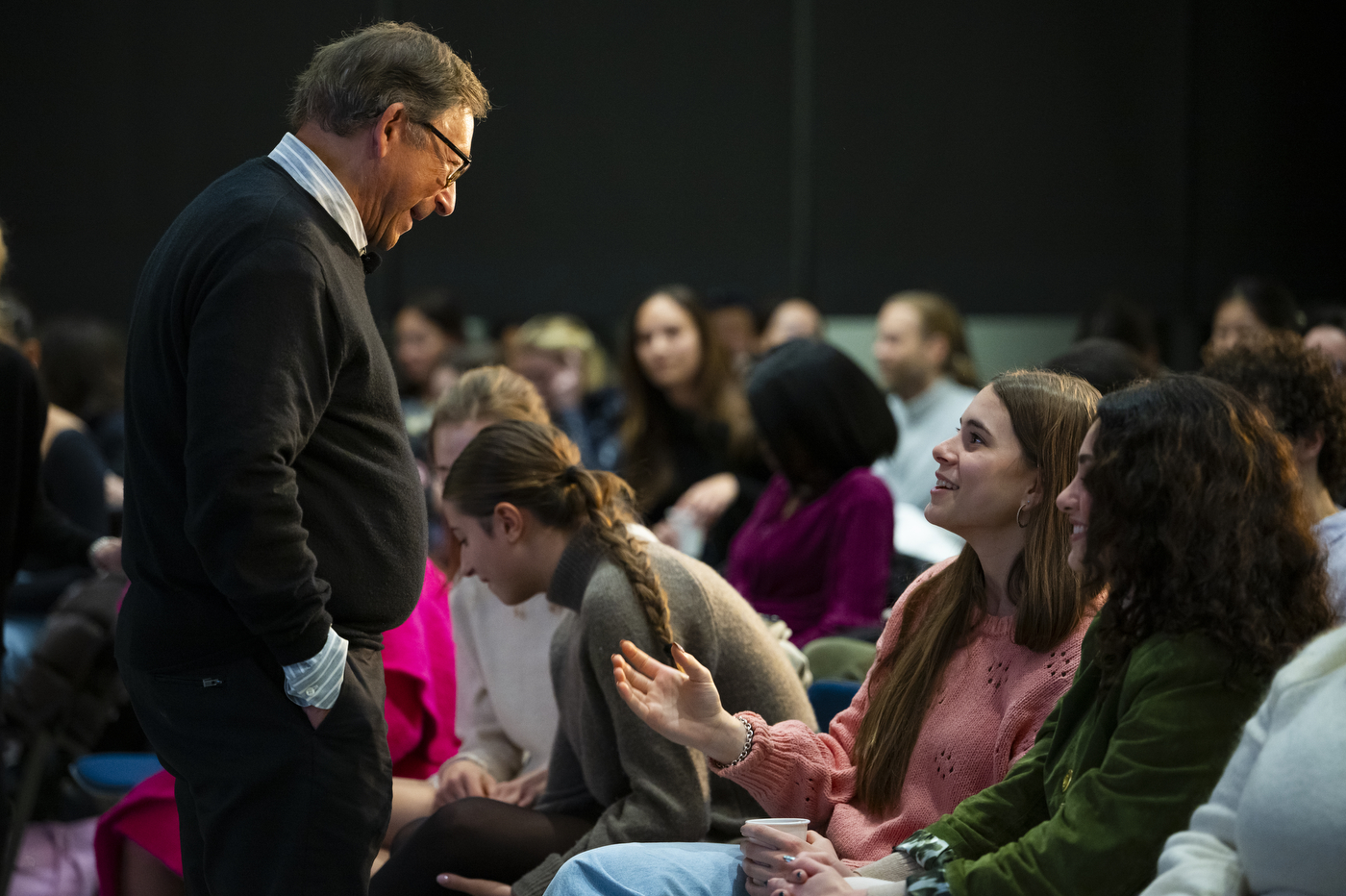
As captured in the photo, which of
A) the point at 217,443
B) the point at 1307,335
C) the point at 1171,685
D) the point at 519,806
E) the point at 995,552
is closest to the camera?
the point at 1171,685

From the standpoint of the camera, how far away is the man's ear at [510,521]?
7.30 feet

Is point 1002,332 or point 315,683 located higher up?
point 315,683

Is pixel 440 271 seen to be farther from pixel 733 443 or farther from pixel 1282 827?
pixel 1282 827

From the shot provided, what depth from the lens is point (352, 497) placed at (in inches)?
66.9

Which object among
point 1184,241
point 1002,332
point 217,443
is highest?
point 217,443

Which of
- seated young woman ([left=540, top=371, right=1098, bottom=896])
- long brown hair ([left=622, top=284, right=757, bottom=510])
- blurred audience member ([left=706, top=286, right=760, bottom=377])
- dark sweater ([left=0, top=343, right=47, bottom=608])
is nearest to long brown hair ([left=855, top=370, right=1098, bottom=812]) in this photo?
seated young woman ([left=540, top=371, right=1098, bottom=896])

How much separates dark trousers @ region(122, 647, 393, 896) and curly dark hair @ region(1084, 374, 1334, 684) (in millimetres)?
890

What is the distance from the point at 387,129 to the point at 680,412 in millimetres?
2839

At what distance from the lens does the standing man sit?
156cm

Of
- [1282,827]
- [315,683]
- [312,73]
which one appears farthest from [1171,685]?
[312,73]

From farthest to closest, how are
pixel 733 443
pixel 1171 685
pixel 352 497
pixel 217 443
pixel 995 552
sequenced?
pixel 733 443, pixel 995 552, pixel 352 497, pixel 217 443, pixel 1171 685

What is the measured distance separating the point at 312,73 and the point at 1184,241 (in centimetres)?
555

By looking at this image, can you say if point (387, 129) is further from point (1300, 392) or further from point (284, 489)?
point (1300, 392)

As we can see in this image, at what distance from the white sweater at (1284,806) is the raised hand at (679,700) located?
66 centimetres
